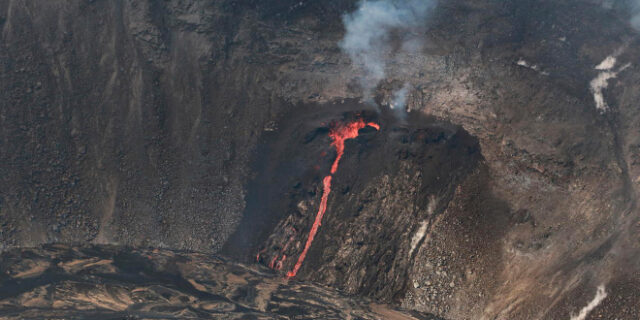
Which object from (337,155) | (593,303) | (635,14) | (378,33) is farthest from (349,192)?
(635,14)

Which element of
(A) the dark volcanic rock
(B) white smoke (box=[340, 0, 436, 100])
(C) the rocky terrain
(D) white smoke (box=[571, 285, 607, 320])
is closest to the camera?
(A) the dark volcanic rock

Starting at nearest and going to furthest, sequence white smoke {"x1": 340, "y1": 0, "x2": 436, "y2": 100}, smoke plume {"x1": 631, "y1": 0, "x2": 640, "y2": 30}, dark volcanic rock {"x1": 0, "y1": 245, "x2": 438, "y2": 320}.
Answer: dark volcanic rock {"x1": 0, "y1": 245, "x2": 438, "y2": 320}
smoke plume {"x1": 631, "y1": 0, "x2": 640, "y2": 30}
white smoke {"x1": 340, "y1": 0, "x2": 436, "y2": 100}

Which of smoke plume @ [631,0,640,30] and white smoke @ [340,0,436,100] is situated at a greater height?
smoke plume @ [631,0,640,30]

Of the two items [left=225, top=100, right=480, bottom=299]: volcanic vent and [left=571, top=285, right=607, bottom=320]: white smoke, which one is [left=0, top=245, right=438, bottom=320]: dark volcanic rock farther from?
[left=571, top=285, right=607, bottom=320]: white smoke

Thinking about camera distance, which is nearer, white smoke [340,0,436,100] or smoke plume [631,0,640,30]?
smoke plume [631,0,640,30]

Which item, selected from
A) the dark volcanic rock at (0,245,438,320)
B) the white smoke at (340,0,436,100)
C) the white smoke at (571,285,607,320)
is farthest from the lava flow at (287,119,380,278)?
the white smoke at (571,285,607,320)

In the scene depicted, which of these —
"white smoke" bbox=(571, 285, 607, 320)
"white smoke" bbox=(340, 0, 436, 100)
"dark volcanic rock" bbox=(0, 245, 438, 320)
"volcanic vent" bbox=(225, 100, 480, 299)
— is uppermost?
"white smoke" bbox=(340, 0, 436, 100)

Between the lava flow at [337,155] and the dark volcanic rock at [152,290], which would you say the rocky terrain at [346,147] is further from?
the dark volcanic rock at [152,290]

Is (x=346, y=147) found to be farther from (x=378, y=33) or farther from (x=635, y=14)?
(x=635, y=14)
